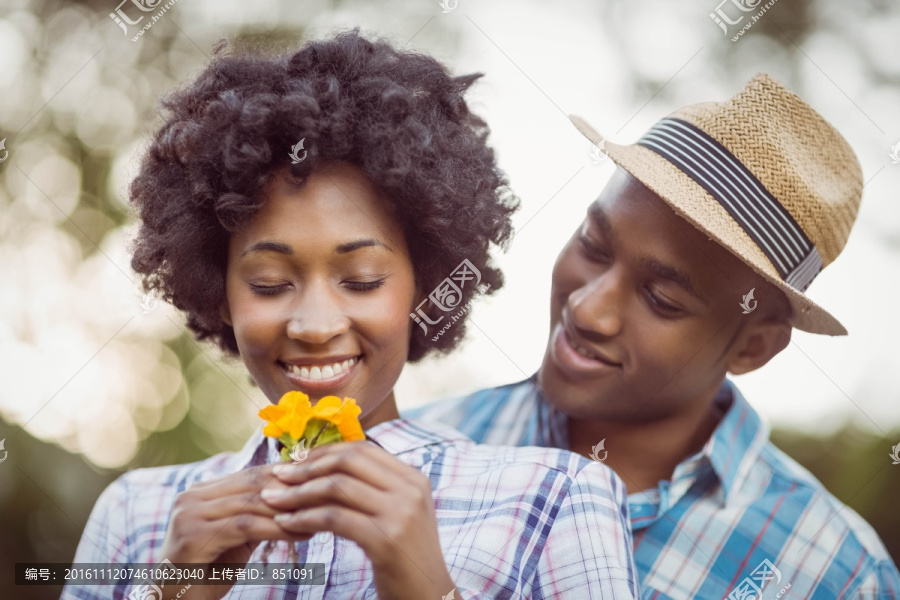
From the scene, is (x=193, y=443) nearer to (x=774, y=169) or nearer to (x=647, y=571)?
(x=647, y=571)

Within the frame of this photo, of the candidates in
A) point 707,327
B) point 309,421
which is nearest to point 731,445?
point 707,327

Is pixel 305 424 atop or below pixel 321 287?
below

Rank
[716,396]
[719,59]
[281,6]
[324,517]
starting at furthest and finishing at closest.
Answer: [281,6], [719,59], [716,396], [324,517]

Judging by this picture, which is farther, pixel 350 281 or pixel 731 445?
pixel 731 445

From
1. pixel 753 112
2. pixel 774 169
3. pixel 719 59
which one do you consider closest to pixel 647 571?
pixel 774 169

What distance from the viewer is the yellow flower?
4.15 feet

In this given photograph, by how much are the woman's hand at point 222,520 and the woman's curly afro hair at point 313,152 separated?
56cm

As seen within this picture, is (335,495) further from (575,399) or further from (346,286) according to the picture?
(575,399)

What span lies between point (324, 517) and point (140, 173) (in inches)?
41.4

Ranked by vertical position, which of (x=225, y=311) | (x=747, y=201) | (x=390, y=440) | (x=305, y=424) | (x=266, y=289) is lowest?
(x=305, y=424)

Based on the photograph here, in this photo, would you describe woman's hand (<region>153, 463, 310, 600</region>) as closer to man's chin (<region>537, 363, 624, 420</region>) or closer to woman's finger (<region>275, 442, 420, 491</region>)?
woman's finger (<region>275, 442, 420, 491</region>)

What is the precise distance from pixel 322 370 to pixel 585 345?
735 mm

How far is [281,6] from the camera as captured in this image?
3.20 m

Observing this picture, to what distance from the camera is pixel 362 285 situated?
1517 mm
